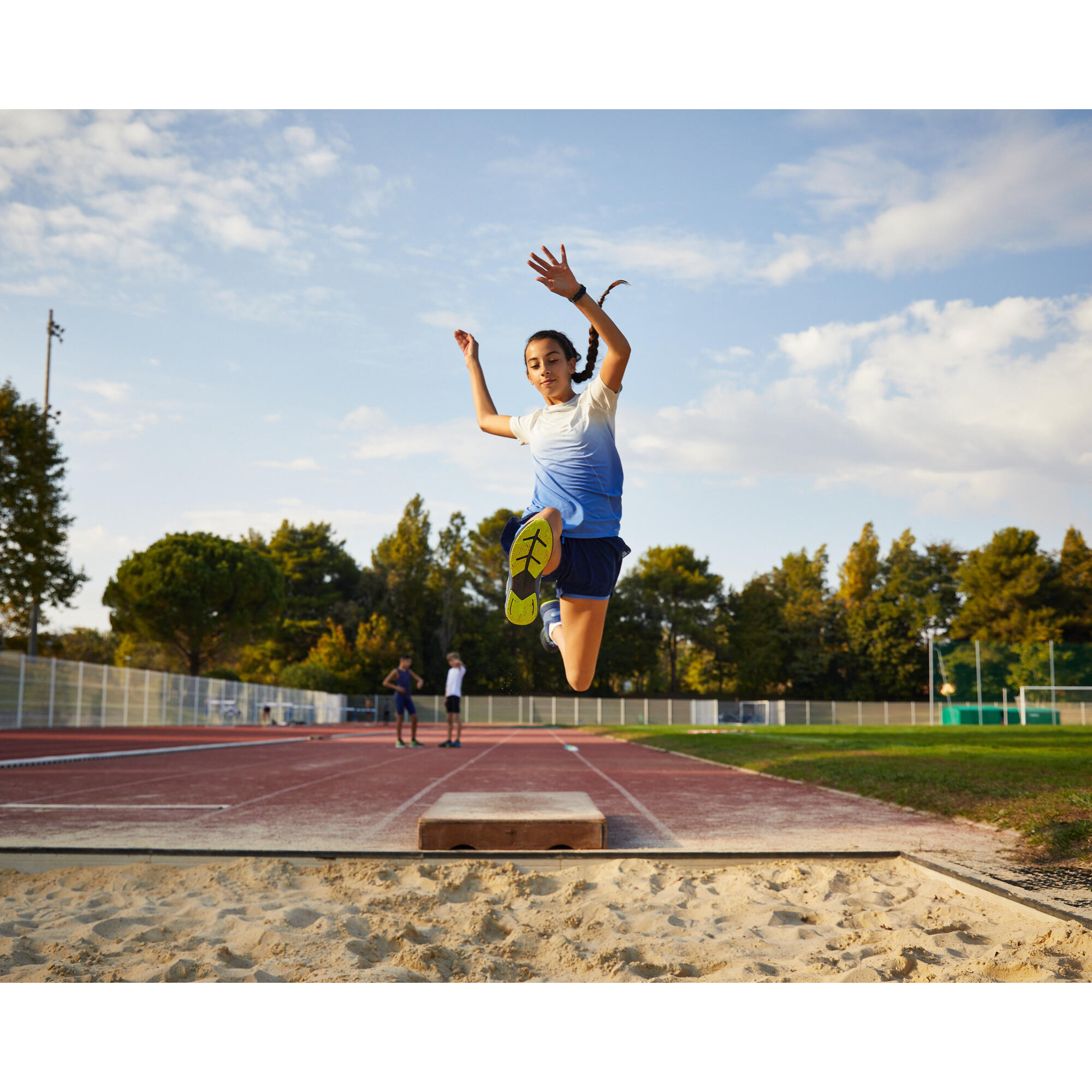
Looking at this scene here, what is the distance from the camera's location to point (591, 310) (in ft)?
8.79

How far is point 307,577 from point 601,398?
194 feet

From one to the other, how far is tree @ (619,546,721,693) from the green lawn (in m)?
2.86

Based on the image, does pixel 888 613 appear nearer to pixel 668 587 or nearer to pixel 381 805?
pixel 668 587

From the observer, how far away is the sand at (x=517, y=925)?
346cm

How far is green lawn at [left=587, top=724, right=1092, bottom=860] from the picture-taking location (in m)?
6.30

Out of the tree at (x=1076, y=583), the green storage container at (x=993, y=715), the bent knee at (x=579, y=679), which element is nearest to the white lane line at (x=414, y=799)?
the bent knee at (x=579, y=679)

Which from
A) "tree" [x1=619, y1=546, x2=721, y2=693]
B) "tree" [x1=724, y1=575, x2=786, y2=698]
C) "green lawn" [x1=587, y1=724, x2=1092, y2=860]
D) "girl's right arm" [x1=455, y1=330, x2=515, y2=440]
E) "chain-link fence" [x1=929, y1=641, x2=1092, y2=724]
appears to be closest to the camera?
"girl's right arm" [x1=455, y1=330, x2=515, y2=440]

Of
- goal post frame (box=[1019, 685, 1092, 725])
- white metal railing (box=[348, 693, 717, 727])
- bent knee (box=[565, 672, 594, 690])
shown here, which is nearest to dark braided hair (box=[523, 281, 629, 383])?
bent knee (box=[565, 672, 594, 690])

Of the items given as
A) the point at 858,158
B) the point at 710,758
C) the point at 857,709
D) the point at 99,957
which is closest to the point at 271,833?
the point at 99,957

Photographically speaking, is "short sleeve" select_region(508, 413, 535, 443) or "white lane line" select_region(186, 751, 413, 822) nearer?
"short sleeve" select_region(508, 413, 535, 443)

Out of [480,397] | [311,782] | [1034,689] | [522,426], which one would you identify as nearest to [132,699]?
[311,782]

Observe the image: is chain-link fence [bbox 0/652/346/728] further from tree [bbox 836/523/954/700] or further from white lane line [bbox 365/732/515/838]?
tree [bbox 836/523/954/700]

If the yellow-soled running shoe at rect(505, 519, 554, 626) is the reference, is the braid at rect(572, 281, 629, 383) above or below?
above

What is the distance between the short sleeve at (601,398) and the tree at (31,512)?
2269 cm
